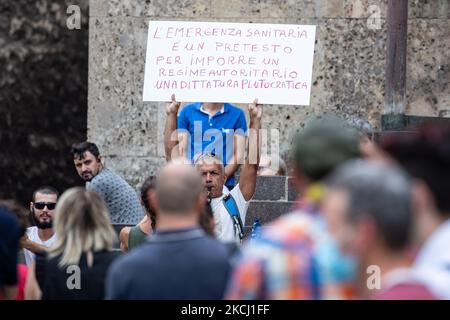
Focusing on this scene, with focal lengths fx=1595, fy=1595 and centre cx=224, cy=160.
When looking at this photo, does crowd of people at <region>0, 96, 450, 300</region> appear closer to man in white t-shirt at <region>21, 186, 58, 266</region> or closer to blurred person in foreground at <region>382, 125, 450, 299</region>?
blurred person in foreground at <region>382, 125, 450, 299</region>

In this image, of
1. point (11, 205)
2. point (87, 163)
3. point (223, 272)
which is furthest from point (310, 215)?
point (87, 163)

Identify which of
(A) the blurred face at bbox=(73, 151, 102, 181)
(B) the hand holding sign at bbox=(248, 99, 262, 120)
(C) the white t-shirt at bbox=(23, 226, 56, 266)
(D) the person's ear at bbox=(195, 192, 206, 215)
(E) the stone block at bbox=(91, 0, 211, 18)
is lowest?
(C) the white t-shirt at bbox=(23, 226, 56, 266)

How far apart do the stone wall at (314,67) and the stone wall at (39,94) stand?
436cm

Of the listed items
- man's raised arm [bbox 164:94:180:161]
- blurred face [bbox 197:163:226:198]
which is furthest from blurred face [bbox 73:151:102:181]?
blurred face [bbox 197:163:226:198]

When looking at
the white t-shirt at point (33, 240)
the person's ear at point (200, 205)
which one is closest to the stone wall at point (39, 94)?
the white t-shirt at point (33, 240)

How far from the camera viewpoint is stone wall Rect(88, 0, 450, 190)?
13.2 metres

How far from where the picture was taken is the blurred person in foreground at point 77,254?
696 centimetres

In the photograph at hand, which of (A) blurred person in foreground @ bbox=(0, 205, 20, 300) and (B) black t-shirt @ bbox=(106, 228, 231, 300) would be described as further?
(A) blurred person in foreground @ bbox=(0, 205, 20, 300)

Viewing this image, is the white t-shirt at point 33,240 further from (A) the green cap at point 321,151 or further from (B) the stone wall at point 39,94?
(B) the stone wall at point 39,94

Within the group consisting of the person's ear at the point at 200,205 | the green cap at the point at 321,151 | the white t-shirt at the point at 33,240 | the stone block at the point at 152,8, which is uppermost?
the stone block at the point at 152,8

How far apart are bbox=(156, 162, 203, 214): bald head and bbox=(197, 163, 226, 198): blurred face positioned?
3.39 meters

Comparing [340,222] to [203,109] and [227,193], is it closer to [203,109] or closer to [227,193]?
[227,193]
